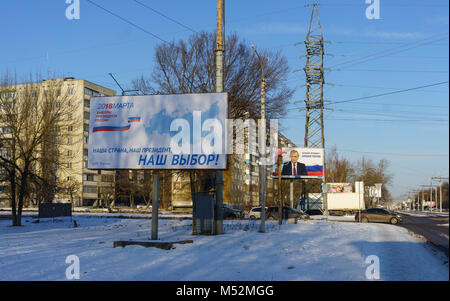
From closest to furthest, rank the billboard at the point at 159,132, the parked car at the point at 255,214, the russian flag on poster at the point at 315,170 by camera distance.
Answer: the billboard at the point at 159,132, the parked car at the point at 255,214, the russian flag on poster at the point at 315,170

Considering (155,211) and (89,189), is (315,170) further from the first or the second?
(89,189)

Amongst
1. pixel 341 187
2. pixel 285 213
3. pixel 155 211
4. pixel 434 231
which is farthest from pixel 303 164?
pixel 155 211

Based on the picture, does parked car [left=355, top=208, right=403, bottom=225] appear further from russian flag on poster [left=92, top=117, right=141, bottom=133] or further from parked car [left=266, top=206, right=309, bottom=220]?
russian flag on poster [left=92, top=117, right=141, bottom=133]

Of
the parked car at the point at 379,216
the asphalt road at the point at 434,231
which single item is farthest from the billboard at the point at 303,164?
the asphalt road at the point at 434,231

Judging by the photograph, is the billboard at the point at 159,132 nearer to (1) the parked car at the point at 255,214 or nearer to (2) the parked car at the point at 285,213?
(2) the parked car at the point at 285,213

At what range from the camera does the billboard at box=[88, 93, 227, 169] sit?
688 inches

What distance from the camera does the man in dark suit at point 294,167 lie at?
161ft

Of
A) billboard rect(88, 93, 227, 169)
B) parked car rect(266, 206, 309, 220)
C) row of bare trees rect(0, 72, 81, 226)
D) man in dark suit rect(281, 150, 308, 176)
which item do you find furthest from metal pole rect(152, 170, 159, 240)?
man in dark suit rect(281, 150, 308, 176)

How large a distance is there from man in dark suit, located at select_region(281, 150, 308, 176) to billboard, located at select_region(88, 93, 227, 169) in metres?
32.6

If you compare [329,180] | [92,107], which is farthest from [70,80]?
[92,107]

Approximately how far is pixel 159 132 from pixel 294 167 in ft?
109

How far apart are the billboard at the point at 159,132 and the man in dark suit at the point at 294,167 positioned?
32559 mm
